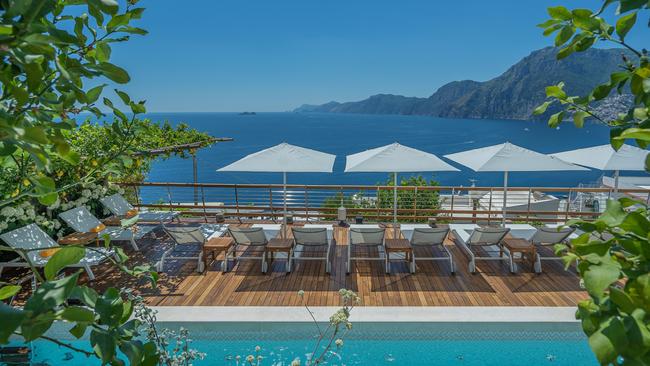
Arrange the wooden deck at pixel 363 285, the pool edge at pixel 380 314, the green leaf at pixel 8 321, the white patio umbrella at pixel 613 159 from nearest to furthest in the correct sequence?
the green leaf at pixel 8 321 < the pool edge at pixel 380 314 < the wooden deck at pixel 363 285 < the white patio umbrella at pixel 613 159

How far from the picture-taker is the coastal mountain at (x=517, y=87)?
76.4m

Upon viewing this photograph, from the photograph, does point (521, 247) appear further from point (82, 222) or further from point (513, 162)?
point (82, 222)

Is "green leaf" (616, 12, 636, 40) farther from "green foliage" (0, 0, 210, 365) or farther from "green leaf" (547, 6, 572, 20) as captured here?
"green foliage" (0, 0, 210, 365)

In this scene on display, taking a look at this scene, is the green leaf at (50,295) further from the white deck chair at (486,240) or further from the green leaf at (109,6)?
the white deck chair at (486,240)

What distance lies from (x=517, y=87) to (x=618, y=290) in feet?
366

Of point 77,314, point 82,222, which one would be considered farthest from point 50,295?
point 82,222

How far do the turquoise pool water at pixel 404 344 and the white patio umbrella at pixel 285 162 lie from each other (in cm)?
268

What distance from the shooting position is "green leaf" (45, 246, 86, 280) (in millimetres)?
575

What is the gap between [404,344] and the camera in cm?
470

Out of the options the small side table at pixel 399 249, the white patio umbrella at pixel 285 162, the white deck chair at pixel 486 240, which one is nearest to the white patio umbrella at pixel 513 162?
the white deck chair at pixel 486 240

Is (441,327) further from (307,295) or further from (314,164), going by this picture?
(314,164)

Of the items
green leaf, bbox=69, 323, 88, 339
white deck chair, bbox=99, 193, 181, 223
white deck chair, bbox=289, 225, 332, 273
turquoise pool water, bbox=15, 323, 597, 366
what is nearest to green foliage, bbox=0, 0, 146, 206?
green leaf, bbox=69, 323, 88, 339

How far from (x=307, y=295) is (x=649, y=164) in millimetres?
5184

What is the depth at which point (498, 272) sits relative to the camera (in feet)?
20.7
